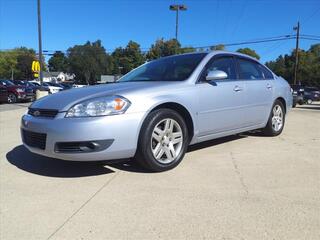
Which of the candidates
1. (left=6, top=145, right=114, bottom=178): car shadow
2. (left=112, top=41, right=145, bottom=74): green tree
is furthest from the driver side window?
(left=112, top=41, right=145, bottom=74): green tree

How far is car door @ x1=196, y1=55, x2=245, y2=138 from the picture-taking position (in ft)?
16.1

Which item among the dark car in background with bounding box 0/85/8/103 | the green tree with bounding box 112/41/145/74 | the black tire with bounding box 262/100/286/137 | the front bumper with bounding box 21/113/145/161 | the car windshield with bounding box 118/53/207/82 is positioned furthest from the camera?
the green tree with bounding box 112/41/145/74

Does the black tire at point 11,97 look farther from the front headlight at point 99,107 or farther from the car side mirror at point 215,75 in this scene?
the front headlight at point 99,107

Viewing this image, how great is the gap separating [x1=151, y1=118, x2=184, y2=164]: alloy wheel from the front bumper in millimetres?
312

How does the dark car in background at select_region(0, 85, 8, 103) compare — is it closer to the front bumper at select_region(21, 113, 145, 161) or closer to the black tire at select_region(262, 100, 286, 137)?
the black tire at select_region(262, 100, 286, 137)

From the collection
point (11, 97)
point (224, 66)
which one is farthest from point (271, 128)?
point (11, 97)

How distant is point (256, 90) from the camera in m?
5.88

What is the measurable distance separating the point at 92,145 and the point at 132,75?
2.05m

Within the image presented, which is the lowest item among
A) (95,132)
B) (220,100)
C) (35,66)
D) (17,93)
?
(17,93)

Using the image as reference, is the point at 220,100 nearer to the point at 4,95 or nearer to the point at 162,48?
the point at 4,95

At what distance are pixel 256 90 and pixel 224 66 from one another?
76 centimetres

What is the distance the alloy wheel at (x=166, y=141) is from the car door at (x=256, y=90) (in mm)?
1504

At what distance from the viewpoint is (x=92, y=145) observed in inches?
155

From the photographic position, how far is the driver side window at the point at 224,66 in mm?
5186
